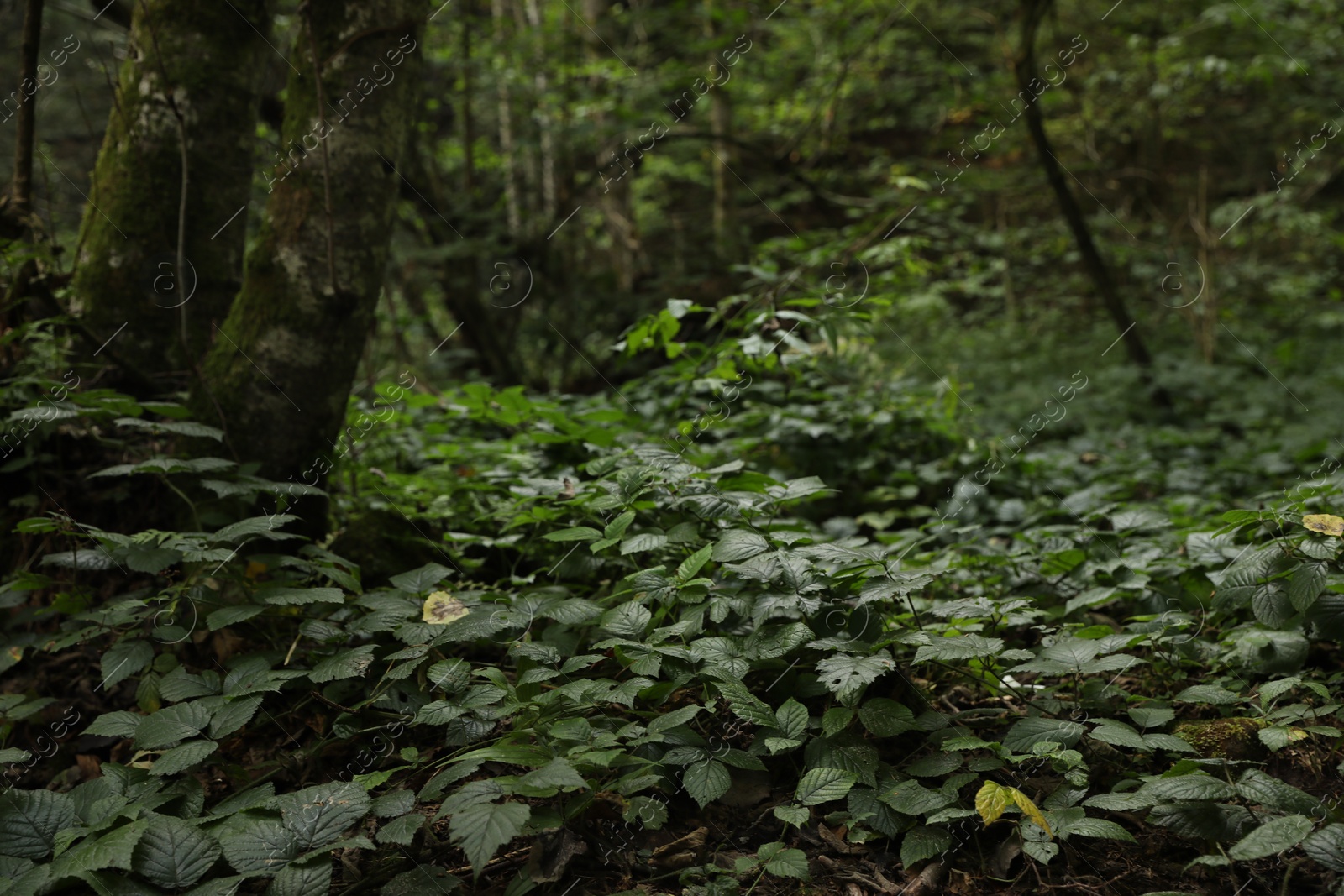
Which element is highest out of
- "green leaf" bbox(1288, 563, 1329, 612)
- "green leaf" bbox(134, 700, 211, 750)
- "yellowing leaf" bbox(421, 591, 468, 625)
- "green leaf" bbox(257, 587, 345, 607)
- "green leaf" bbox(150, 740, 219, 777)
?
"green leaf" bbox(1288, 563, 1329, 612)

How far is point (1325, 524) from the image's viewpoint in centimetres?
198

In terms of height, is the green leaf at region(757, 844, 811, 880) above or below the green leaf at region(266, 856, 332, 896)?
below

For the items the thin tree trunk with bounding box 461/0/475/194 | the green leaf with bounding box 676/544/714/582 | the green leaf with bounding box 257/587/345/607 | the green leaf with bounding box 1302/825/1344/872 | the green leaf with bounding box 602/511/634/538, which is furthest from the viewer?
the thin tree trunk with bounding box 461/0/475/194

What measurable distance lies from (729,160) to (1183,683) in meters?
7.60

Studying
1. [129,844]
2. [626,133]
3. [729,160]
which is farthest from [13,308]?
[729,160]

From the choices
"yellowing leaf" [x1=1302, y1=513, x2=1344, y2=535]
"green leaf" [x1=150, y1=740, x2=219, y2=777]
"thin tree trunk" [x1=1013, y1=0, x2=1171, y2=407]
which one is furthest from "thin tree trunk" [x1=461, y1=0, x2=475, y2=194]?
"yellowing leaf" [x1=1302, y1=513, x2=1344, y2=535]

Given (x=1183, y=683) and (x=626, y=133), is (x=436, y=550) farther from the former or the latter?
(x=626, y=133)

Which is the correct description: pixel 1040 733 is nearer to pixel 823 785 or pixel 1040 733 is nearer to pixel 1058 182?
pixel 823 785

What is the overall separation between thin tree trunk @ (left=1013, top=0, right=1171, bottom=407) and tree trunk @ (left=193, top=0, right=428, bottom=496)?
466cm

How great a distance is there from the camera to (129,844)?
1377 millimetres

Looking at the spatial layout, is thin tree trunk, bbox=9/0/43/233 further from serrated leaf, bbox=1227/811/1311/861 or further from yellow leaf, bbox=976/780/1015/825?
serrated leaf, bbox=1227/811/1311/861

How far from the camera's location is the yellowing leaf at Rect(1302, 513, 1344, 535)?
195 cm

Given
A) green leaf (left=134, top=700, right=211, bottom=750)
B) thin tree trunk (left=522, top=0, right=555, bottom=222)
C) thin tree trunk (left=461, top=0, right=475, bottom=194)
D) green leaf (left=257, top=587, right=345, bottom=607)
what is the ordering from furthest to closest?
thin tree trunk (left=461, top=0, right=475, bottom=194)
thin tree trunk (left=522, top=0, right=555, bottom=222)
green leaf (left=257, top=587, right=345, bottom=607)
green leaf (left=134, top=700, right=211, bottom=750)

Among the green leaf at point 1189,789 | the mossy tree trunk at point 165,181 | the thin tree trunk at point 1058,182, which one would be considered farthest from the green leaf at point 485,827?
the thin tree trunk at point 1058,182
